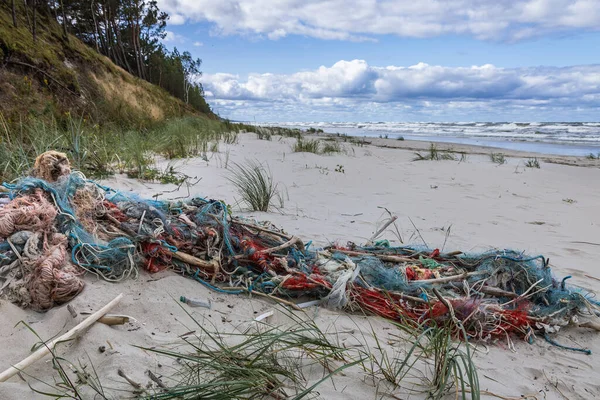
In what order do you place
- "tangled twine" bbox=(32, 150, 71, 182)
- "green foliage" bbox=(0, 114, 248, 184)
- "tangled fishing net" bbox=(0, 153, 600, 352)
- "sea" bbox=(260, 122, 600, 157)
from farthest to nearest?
"sea" bbox=(260, 122, 600, 157), "green foliage" bbox=(0, 114, 248, 184), "tangled twine" bbox=(32, 150, 71, 182), "tangled fishing net" bbox=(0, 153, 600, 352)

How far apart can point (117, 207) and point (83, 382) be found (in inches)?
62.2

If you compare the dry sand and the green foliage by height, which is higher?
the green foliage

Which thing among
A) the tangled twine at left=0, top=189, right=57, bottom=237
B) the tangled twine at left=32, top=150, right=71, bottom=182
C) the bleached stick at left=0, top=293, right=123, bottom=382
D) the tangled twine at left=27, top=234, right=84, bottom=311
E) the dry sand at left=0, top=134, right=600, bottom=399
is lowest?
the dry sand at left=0, top=134, right=600, bottom=399

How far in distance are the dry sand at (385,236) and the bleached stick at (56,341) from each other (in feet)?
0.13

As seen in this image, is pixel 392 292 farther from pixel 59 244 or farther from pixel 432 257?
pixel 59 244

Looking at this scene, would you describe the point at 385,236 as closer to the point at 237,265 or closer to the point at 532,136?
the point at 237,265

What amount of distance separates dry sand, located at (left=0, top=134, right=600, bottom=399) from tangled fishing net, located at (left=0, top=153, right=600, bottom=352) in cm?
12

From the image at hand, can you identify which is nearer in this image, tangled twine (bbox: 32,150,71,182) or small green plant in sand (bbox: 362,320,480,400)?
small green plant in sand (bbox: 362,320,480,400)

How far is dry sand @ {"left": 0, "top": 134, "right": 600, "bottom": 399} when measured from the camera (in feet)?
5.31

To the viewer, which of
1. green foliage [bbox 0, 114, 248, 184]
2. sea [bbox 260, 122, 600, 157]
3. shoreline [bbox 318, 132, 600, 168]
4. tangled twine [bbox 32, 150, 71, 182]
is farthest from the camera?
sea [bbox 260, 122, 600, 157]

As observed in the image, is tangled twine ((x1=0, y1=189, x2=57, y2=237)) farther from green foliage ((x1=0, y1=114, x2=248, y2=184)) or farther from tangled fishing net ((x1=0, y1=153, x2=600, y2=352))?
green foliage ((x1=0, y1=114, x2=248, y2=184))

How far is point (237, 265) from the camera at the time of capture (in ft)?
8.31

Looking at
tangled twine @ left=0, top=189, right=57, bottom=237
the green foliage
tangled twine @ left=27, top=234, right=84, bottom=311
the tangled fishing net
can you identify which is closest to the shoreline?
the green foliage

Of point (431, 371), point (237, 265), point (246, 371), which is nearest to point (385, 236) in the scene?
point (237, 265)
